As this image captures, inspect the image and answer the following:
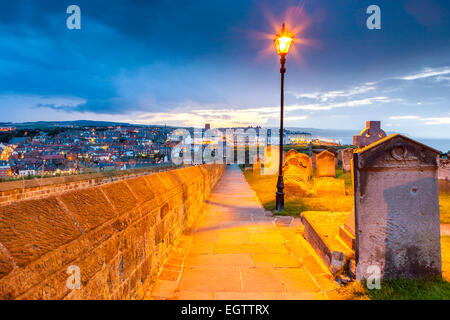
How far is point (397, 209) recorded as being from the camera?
10.6 ft

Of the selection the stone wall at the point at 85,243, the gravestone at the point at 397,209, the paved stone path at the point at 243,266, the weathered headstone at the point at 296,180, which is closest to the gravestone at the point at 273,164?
the weathered headstone at the point at 296,180

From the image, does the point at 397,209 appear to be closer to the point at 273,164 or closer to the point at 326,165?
the point at 326,165

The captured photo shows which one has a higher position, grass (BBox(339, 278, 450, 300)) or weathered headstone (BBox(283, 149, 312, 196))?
weathered headstone (BBox(283, 149, 312, 196))

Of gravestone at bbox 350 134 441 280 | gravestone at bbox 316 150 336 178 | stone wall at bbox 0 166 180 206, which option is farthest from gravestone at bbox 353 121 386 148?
stone wall at bbox 0 166 180 206

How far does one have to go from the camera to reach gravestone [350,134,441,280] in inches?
125

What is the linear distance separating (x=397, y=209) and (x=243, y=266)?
Result: 92.8 inches

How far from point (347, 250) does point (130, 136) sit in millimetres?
98719

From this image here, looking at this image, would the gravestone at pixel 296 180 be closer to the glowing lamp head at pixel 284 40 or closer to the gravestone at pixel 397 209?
the glowing lamp head at pixel 284 40

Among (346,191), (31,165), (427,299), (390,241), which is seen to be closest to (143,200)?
(390,241)

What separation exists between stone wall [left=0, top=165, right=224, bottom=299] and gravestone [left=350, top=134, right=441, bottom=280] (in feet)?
9.28

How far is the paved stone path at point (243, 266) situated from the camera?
3.18m

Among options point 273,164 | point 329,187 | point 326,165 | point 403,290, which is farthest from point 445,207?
point 273,164

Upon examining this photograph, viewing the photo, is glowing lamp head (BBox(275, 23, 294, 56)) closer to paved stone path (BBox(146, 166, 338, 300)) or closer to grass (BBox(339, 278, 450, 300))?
paved stone path (BBox(146, 166, 338, 300))

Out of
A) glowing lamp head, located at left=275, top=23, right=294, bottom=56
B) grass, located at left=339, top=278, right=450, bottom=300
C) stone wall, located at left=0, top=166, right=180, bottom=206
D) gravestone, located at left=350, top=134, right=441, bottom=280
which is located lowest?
stone wall, located at left=0, top=166, right=180, bottom=206
